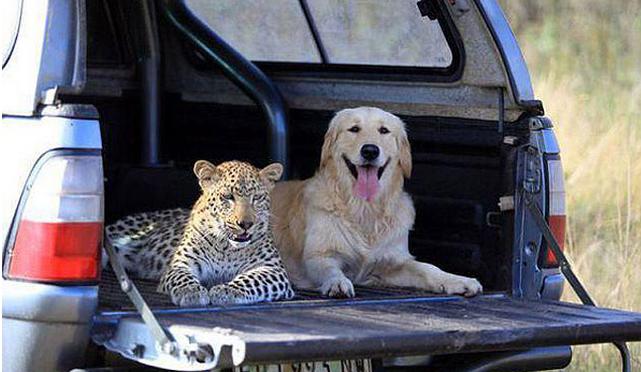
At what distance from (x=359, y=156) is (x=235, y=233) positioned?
33.0 inches

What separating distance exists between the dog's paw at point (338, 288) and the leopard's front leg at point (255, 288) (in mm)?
157

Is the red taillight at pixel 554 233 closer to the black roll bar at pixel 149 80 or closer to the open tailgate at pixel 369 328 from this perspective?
the open tailgate at pixel 369 328

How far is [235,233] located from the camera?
553cm

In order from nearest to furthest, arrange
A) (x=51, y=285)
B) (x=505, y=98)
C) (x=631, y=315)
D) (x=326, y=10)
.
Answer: (x=51, y=285) → (x=631, y=315) → (x=505, y=98) → (x=326, y=10)

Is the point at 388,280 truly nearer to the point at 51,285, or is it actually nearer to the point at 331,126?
the point at 331,126

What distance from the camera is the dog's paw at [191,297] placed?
511 cm

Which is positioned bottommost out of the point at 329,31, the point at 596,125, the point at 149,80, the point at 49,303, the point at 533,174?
the point at 49,303

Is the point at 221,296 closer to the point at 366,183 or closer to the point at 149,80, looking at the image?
the point at 366,183

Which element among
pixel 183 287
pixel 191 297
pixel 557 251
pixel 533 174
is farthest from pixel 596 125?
pixel 191 297

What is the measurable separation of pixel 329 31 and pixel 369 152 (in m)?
1.13

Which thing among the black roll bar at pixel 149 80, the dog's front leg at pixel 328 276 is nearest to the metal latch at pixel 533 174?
the dog's front leg at pixel 328 276

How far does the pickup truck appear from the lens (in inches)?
185

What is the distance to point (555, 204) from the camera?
5660 mm

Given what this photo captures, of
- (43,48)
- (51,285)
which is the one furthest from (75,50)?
(51,285)
